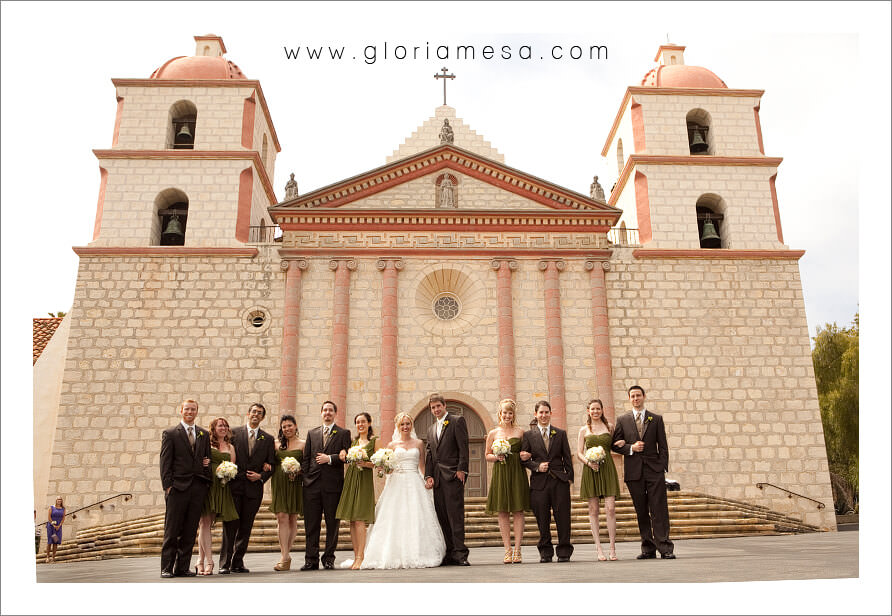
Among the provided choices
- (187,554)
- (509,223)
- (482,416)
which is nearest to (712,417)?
(482,416)

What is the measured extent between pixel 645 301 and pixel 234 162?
1071 cm

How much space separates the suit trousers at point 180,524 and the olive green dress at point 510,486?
3224 mm

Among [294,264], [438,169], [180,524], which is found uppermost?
[438,169]

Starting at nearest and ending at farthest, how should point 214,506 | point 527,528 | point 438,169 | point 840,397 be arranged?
1. point 214,506
2. point 527,528
3. point 438,169
4. point 840,397

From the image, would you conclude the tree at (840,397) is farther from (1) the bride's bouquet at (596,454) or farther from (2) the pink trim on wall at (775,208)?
(1) the bride's bouquet at (596,454)

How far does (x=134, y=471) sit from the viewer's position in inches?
642

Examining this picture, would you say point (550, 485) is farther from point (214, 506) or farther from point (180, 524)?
point (180, 524)

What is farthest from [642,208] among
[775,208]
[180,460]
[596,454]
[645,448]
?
[180,460]

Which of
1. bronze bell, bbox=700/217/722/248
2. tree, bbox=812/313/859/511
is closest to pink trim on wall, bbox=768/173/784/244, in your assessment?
bronze bell, bbox=700/217/722/248

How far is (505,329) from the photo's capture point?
696 inches

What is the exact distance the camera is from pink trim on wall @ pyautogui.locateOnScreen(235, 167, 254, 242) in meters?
18.5

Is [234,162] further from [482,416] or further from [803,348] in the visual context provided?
[803,348]

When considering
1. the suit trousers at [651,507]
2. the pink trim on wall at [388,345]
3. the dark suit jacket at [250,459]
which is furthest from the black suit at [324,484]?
the pink trim on wall at [388,345]

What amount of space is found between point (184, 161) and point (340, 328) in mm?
6027
